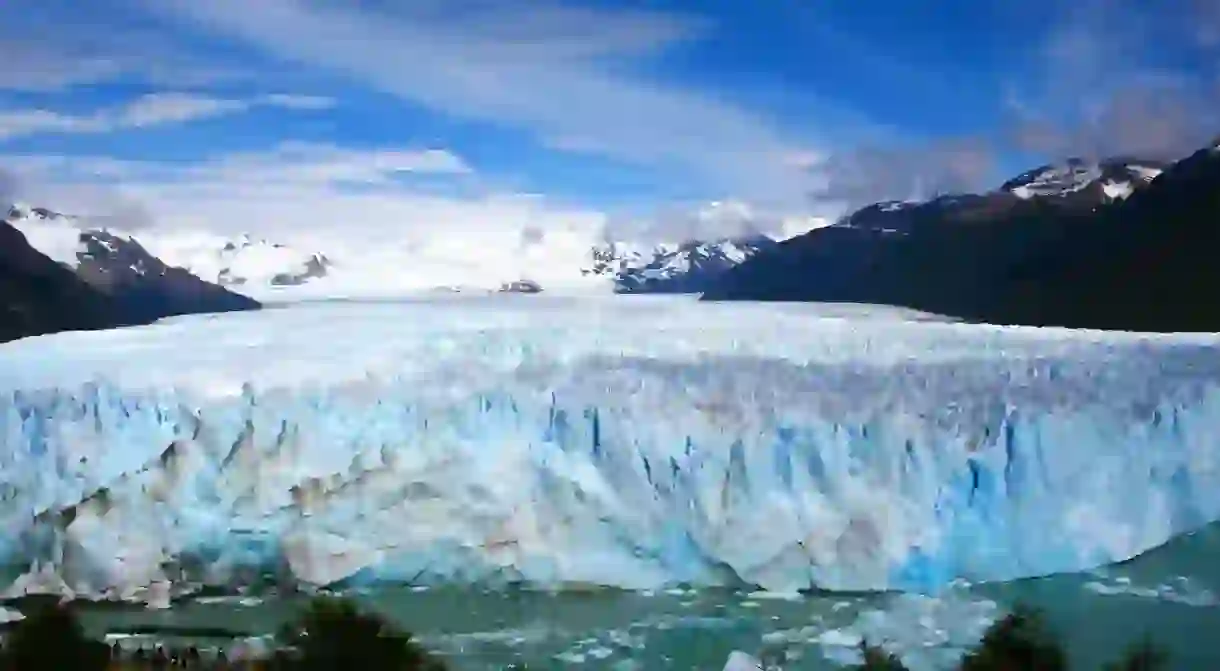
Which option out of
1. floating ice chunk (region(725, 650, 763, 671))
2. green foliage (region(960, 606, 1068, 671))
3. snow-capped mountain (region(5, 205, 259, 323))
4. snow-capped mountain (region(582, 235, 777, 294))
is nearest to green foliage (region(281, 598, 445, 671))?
floating ice chunk (region(725, 650, 763, 671))

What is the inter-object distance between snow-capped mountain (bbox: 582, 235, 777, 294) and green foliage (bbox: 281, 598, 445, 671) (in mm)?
30024

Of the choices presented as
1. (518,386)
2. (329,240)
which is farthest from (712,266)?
(518,386)

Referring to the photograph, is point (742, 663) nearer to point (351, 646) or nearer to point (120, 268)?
point (351, 646)

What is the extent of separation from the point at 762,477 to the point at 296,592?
2.77 metres

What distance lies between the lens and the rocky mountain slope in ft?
33.2

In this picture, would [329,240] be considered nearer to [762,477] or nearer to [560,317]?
[560,317]

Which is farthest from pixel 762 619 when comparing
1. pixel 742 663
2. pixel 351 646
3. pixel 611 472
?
pixel 351 646

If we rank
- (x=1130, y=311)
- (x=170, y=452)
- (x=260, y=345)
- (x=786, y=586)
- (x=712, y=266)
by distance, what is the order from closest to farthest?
1. (x=786, y=586)
2. (x=170, y=452)
3. (x=260, y=345)
4. (x=1130, y=311)
5. (x=712, y=266)

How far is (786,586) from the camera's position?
6.29 meters

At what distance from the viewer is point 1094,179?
Answer: 16.1 meters

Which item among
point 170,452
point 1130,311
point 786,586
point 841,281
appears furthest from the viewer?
point 841,281

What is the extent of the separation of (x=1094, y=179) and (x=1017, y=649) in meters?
12.9

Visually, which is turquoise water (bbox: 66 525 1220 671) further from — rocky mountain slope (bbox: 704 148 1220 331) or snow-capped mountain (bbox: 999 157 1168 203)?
snow-capped mountain (bbox: 999 157 1168 203)

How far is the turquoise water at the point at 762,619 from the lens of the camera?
5.48 m
